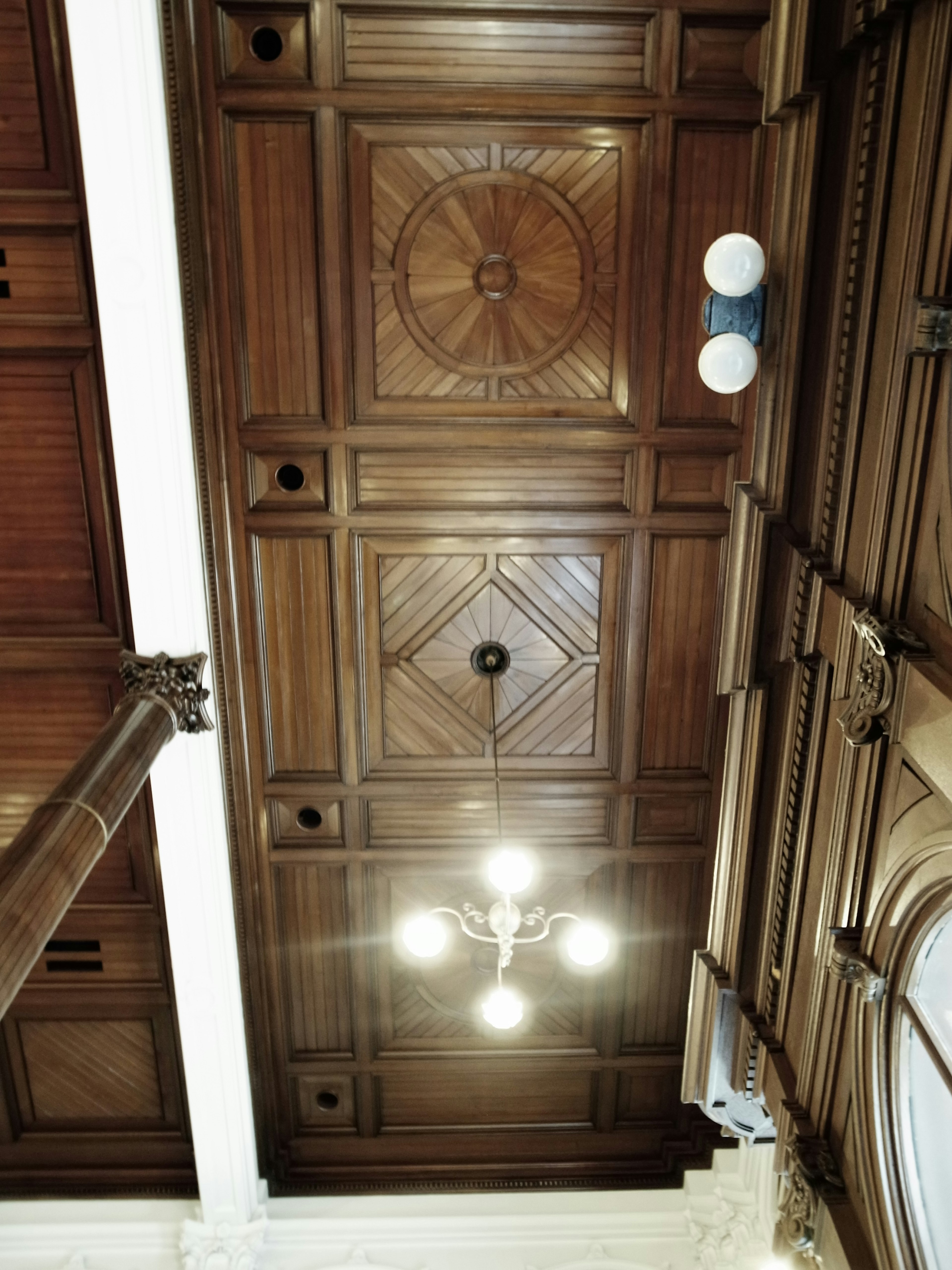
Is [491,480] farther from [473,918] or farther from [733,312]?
[473,918]

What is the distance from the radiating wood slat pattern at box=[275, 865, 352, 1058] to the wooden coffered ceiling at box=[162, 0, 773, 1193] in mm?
20

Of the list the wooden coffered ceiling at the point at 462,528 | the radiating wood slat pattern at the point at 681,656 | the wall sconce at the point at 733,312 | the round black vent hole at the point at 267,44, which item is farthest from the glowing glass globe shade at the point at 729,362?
the round black vent hole at the point at 267,44

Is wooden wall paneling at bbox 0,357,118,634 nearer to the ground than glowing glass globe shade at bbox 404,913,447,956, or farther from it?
farther from it

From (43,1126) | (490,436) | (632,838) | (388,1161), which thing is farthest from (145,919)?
(490,436)

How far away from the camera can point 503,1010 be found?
176 inches

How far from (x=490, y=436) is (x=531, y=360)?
450mm

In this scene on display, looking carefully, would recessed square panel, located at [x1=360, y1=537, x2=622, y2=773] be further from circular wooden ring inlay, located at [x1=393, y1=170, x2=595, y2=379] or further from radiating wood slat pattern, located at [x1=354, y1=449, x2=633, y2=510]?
circular wooden ring inlay, located at [x1=393, y1=170, x2=595, y2=379]

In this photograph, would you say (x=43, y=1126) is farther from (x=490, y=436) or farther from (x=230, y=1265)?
(x=490, y=436)

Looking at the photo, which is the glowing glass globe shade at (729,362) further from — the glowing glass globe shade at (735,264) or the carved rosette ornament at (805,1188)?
the carved rosette ornament at (805,1188)

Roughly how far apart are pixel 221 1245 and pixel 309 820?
2.85 m

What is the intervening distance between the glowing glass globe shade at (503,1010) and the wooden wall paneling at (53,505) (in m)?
2.88

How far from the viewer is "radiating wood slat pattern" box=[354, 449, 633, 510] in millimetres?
4934

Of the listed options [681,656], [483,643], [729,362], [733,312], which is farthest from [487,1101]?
[733,312]

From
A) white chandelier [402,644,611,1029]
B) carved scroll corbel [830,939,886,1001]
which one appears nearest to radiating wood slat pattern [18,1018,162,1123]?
white chandelier [402,644,611,1029]
